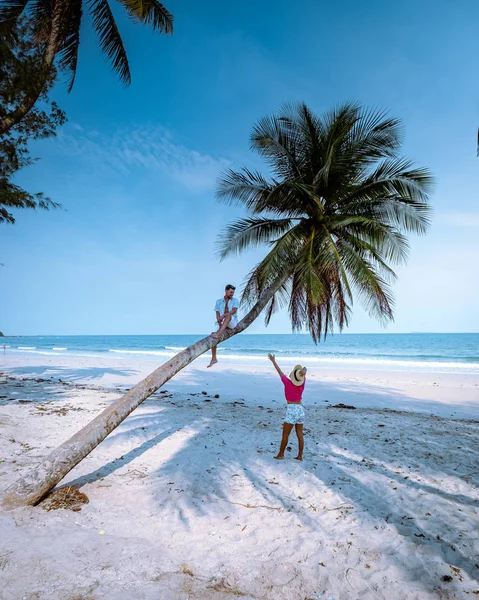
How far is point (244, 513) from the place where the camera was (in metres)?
3.90

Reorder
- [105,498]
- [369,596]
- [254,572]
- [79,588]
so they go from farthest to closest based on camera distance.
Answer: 1. [105,498]
2. [254,572]
3. [369,596]
4. [79,588]

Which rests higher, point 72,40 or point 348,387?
point 72,40

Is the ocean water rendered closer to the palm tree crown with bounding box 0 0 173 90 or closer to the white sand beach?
the white sand beach

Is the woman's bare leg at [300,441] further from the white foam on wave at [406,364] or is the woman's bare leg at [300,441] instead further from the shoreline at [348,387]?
the white foam on wave at [406,364]

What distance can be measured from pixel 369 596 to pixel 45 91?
8.61 m

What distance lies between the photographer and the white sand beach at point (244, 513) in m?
2.74

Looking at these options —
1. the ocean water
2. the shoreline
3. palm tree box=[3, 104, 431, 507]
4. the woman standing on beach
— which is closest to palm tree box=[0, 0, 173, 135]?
palm tree box=[3, 104, 431, 507]

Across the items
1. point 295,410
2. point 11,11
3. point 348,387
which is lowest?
point 348,387

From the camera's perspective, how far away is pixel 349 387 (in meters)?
14.3

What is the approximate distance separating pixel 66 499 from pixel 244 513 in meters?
2.04

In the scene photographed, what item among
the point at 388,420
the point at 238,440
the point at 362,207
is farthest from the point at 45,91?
the point at 388,420

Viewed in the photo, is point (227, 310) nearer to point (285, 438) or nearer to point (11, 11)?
point (285, 438)

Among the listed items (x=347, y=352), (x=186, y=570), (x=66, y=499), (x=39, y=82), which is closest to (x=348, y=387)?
(x=66, y=499)

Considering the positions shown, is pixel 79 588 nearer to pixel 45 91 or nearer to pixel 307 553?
pixel 307 553
